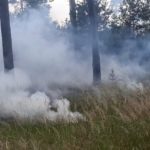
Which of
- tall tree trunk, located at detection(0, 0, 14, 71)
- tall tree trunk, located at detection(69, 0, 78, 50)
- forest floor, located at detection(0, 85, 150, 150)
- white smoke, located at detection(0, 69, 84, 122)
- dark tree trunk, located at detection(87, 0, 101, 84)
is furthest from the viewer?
tall tree trunk, located at detection(69, 0, 78, 50)

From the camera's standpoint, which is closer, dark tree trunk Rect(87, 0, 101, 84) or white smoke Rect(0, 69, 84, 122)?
white smoke Rect(0, 69, 84, 122)

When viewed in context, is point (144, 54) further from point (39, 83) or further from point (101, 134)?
point (101, 134)

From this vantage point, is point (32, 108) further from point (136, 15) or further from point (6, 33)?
point (136, 15)

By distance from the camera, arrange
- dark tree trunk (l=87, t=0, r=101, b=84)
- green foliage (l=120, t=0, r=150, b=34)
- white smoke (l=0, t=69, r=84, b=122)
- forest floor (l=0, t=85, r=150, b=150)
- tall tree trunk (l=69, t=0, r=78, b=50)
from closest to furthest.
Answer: forest floor (l=0, t=85, r=150, b=150), white smoke (l=0, t=69, r=84, b=122), dark tree trunk (l=87, t=0, r=101, b=84), tall tree trunk (l=69, t=0, r=78, b=50), green foliage (l=120, t=0, r=150, b=34)

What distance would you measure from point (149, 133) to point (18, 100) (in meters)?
4.69

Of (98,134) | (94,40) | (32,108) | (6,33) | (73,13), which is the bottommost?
(32,108)

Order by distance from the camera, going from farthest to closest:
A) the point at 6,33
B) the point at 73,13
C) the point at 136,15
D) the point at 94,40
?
the point at 136,15 → the point at 73,13 → the point at 94,40 → the point at 6,33

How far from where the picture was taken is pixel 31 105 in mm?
9562

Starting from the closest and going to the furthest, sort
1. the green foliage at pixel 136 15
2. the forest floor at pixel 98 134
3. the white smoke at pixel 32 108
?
1. the forest floor at pixel 98 134
2. the white smoke at pixel 32 108
3. the green foliage at pixel 136 15

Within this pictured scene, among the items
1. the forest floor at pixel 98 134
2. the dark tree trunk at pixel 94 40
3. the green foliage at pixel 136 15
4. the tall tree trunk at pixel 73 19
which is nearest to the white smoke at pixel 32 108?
the forest floor at pixel 98 134

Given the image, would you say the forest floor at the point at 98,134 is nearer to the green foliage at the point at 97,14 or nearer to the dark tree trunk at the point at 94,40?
the dark tree trunk at the point at 94,40

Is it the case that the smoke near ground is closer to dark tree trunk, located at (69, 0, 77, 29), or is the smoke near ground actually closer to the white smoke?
dark tree trunk, located at (69, 0, 77, 29)

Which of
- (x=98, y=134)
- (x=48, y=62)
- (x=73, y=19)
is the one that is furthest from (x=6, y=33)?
(x=98, y=134)

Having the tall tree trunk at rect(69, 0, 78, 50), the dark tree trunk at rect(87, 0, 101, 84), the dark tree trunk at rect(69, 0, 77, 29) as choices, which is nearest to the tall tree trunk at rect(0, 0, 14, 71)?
the dark tree trunk at rect(87, 0, 101, 84)
